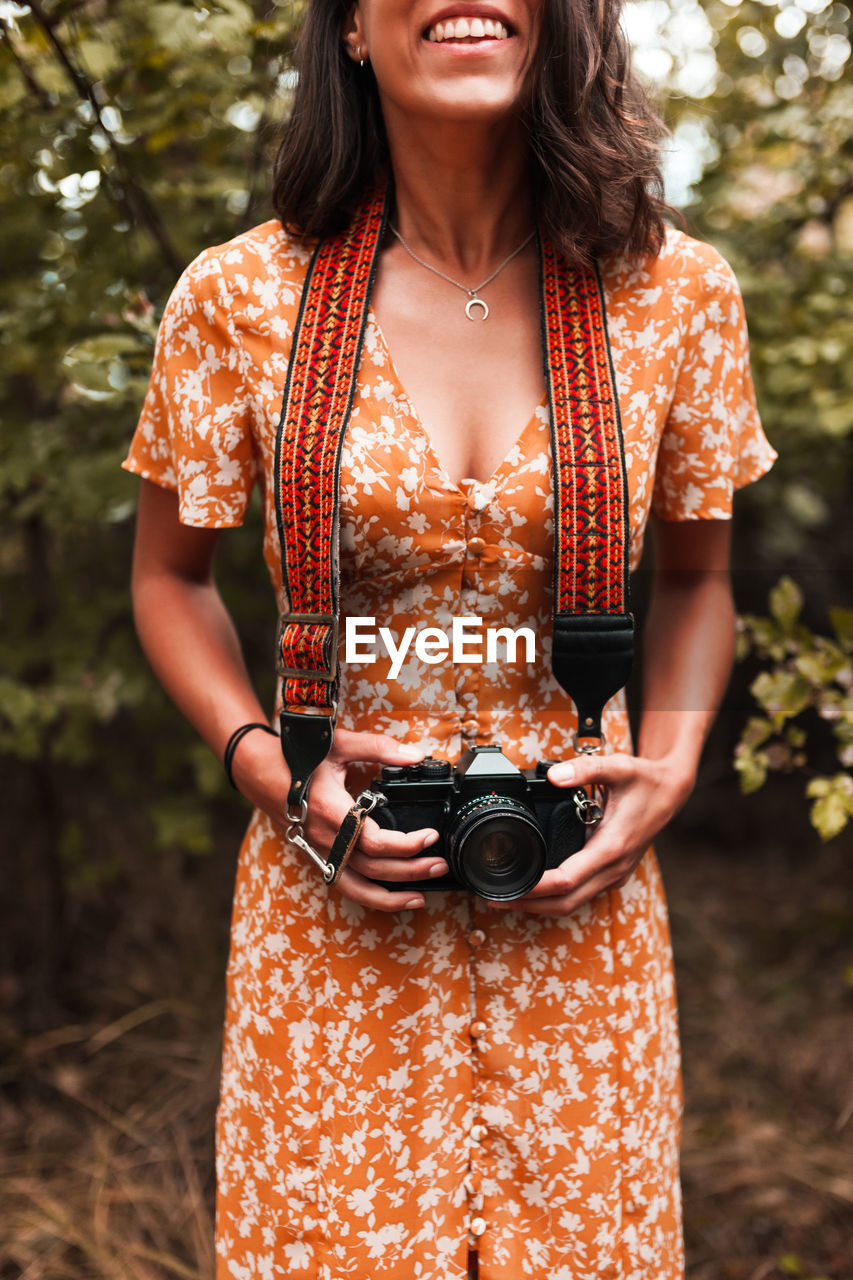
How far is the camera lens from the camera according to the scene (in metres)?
0.97

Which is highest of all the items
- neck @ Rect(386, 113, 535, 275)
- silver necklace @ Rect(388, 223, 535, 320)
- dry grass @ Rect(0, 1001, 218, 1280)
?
neck @ Rect(386, 113, 535, 275)

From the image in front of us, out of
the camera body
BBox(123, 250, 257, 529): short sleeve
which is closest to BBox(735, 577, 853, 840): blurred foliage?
the camera body

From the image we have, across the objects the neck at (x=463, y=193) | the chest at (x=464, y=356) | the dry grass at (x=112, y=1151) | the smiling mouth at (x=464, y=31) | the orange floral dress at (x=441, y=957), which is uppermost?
the smiling mouth at (x=464, y=31)

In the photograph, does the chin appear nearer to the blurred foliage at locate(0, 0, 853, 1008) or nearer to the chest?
the chest

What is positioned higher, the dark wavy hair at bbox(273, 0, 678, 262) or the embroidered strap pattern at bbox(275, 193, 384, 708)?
the dark wavy hair at bbox(273, 0, 678, 262)

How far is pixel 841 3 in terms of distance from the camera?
1.85 metres

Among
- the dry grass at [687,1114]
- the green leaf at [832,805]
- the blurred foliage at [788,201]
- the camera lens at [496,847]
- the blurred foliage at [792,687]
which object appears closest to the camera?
the camera lens at [496,847]

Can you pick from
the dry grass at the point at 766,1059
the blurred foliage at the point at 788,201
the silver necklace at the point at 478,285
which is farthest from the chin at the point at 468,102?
the dry grass at the point at 766,1059

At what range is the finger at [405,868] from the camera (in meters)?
0.99

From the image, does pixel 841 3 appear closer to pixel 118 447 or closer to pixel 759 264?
pixel 759 264

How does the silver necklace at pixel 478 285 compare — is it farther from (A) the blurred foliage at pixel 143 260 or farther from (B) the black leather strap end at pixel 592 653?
(A) the blurred foliage at pixel 143 260

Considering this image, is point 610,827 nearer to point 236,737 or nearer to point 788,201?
point 236,737

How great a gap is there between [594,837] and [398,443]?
44 centimetres

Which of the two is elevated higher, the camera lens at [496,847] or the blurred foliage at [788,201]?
the blurred foliage at [788,201]
